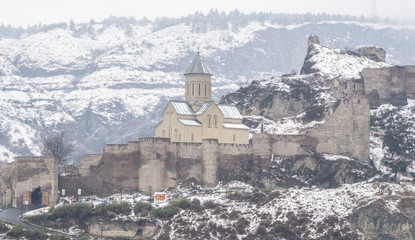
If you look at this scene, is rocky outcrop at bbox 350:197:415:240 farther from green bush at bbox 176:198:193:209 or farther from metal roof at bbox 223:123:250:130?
metal roof at bbox 223:123:250:130

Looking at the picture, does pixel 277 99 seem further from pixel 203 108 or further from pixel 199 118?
pixel 199 118

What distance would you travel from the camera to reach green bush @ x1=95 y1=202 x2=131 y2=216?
132m

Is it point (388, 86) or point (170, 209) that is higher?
point (388, 86)

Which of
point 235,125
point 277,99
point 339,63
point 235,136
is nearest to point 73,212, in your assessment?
point 235,136

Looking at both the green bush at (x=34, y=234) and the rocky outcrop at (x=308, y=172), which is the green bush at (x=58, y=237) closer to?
the green bush at (x=34, y=234)

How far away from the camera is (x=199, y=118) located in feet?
480

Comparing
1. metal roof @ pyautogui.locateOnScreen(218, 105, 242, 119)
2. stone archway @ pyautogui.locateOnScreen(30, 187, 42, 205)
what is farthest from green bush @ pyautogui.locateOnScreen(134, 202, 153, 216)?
metal roof @ pyautogui.locateOnScreen(218, 105, 242, 119)

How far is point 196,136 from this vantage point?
474ft

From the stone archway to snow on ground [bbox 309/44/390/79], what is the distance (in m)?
47.7

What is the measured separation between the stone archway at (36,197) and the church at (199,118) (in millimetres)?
17697

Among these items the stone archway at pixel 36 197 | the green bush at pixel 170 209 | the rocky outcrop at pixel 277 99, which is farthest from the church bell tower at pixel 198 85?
the stone archway at pixel 36 197

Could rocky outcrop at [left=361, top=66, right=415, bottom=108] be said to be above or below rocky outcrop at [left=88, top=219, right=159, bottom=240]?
above

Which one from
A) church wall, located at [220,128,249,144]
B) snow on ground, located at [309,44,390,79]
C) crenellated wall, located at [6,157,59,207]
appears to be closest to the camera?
crenellated wall, located at [6,157,59,207]

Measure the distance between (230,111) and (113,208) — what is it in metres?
26.6
